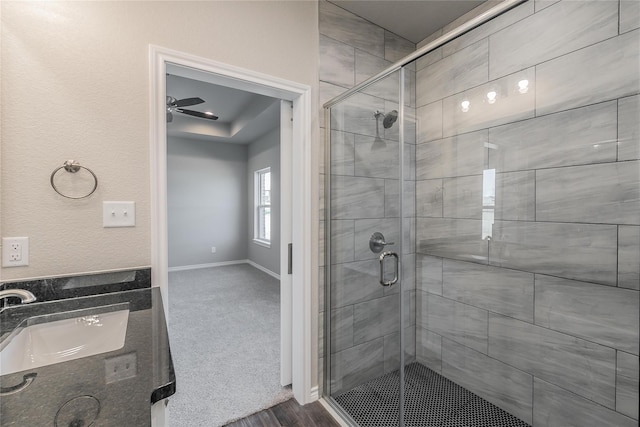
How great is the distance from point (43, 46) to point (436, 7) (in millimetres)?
2339

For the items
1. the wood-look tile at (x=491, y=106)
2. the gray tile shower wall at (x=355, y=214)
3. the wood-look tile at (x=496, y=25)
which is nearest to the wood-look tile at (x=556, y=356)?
the gray tile shower wall at (x=355, y=214)

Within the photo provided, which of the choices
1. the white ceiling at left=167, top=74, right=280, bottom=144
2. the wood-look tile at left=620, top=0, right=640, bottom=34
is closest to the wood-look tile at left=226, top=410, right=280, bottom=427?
the wood-look tile at left=620, top=0, right=640, bottom=34

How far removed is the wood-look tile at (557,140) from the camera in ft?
4.81

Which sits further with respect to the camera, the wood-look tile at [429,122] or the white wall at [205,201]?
the white wall at [205,201]

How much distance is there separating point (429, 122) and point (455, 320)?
1578 mm

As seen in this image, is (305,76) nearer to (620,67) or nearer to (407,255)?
(407,255)

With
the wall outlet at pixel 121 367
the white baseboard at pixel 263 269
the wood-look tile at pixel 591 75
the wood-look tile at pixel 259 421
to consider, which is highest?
the wood-look tile at pixel 591 75

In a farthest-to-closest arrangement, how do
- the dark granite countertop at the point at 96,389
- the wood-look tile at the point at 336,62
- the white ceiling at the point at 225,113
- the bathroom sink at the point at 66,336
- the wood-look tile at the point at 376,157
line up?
the white ceiling at the point at 225,113
the wood-look tile at the point at 336,62
the wood-look tile at the point at 376,157
the bathroom sink at the point at 66,336
the dark granite countertop at the point at 96,389

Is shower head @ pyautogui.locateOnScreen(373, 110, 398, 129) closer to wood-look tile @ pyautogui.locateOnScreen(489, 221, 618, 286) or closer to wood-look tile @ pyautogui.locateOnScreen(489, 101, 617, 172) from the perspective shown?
wood-look tile @ pyautogui.locateOnScreen(489, 101, 617, 172)

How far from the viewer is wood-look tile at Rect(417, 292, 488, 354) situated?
81.7 inches

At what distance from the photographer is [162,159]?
4.95 feet

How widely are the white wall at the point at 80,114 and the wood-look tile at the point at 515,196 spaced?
79.3 inches

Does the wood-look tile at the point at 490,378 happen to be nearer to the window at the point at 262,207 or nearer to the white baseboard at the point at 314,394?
the white baseboard at the point at 314,394

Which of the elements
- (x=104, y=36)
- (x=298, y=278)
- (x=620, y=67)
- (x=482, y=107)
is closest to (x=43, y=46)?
(x=104, y=36)
